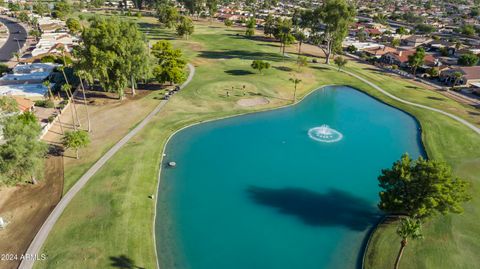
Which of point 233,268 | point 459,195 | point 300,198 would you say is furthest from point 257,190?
point 459,195

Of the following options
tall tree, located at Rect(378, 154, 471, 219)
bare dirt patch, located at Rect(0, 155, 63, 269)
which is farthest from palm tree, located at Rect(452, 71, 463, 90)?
bare dirt patch, located at Rect(0, 155, 63, 269)

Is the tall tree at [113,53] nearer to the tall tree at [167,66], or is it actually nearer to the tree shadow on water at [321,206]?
the tall tree at [167,66]

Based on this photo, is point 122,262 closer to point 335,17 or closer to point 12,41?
point 335,17

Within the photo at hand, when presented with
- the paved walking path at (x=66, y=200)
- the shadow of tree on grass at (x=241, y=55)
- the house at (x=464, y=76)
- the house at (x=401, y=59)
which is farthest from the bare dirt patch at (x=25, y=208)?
the house at (x=401, y=59)

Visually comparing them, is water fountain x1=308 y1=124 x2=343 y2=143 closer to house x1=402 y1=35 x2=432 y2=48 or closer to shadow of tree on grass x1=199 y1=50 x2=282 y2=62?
shadow of tree on grass x1=199 y1=50 x2=282 y2=62

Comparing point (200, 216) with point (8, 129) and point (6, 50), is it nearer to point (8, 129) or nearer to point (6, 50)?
point (8, 129)

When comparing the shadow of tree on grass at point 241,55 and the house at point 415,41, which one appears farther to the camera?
the house at point 415,41

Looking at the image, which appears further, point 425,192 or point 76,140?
point 76,140

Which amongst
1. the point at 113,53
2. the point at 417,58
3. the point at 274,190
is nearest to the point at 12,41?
the point at 113,53
